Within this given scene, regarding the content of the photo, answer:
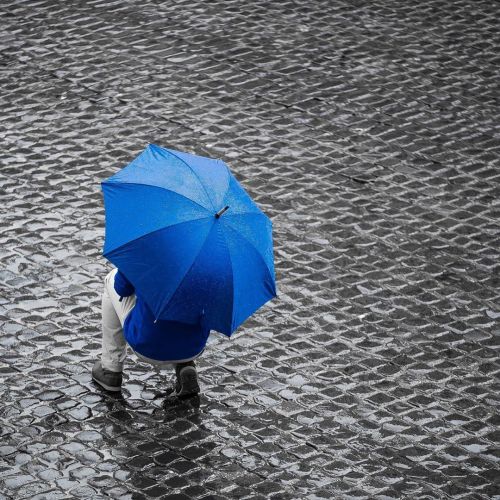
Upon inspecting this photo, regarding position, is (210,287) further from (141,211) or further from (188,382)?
(188,382)

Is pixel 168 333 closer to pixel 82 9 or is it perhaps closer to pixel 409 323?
pixel 409 323

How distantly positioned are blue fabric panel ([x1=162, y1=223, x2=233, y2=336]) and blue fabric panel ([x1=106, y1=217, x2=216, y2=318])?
34mm

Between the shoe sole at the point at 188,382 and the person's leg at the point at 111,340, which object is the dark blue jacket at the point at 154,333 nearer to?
the person's leg at the point at 111,340

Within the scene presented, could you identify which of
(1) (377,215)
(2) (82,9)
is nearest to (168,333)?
(1) (377,215)

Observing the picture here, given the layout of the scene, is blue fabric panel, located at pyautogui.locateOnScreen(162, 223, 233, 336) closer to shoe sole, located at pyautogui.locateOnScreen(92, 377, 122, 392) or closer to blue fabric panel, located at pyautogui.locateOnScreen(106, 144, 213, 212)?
blue fabric panel, located at pyautogui.locateOnScreen(106, 144, 213, 212)

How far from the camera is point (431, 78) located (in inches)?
399

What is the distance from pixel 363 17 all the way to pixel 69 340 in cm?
559

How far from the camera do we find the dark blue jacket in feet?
19.4

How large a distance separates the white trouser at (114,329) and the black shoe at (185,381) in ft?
0.25

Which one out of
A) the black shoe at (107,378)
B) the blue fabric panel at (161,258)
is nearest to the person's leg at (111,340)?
the black shoe at (107,378)

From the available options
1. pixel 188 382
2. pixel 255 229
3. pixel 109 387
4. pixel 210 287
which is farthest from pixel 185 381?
pixel 255 229

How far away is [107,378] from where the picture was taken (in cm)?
636

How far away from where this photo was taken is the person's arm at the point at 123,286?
5.93m

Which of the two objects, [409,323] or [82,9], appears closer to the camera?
[409,323]
